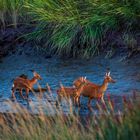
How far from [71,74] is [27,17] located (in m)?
3.33

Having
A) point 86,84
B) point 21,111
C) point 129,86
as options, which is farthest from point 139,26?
point 21,111

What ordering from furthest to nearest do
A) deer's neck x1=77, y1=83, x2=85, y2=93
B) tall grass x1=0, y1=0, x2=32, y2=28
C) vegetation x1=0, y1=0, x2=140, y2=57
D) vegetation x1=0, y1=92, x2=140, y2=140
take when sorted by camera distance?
1. tall grass x1=0, y1=0, x2=32, y2=28
2. vegetation x1=0, y1=0, x2=140, y2=57
3. deer's neck x1=77, y1=83, x2=85, y2=93
4. vegetation x1=0, y1=92, x2=140, y2=140

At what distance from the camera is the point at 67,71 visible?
50.5 feet

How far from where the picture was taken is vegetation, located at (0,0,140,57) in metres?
15.6

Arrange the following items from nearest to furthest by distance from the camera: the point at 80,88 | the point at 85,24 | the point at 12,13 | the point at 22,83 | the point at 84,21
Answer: the point at 80,88, the point at 22,83, the point at 84,21, the point at 85,24, the point at 12,13

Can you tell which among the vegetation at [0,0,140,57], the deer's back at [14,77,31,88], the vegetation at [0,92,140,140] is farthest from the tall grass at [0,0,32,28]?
the vegetation at [0,92,140,140]

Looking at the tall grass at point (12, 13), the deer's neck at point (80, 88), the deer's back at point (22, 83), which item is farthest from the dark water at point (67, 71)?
the tall grass at point (12, 13)

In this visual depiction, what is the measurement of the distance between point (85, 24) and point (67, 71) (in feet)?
4.21

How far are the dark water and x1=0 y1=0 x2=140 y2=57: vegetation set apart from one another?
0.39 metres

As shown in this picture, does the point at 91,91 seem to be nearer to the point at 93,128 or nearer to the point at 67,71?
the point at 67,71

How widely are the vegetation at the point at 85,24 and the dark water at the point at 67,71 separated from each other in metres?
0.39

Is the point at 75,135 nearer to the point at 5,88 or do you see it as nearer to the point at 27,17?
the point at 5,88

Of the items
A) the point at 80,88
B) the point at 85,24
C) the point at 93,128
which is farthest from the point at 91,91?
the point at 93,128

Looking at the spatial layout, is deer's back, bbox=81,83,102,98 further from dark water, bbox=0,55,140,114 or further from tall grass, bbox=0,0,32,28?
tall grass, bbox=0,0,32,28
